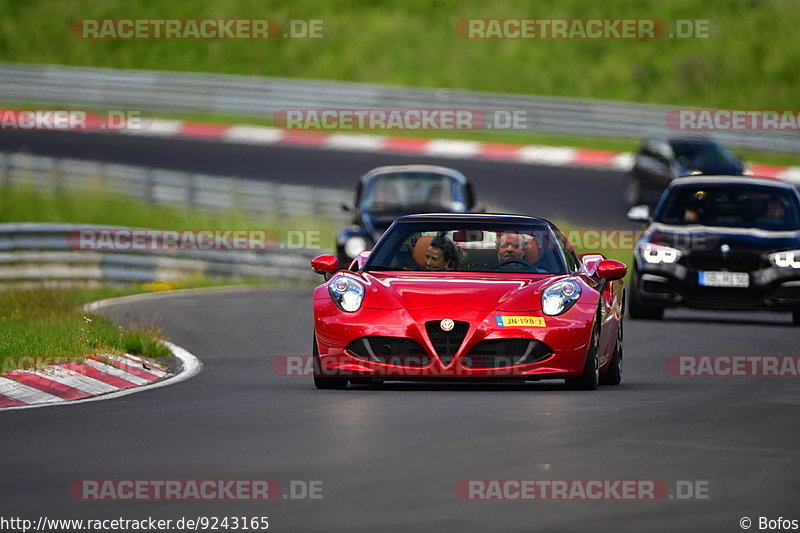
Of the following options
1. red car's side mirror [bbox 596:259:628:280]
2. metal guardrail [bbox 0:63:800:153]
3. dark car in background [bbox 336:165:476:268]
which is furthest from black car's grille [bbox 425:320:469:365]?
metal guardrail [bbox 0:63:800:153]

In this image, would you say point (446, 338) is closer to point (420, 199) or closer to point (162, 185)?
point (420, 199)

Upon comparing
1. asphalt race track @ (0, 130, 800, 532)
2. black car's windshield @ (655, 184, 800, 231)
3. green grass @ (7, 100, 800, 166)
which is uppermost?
green grass @ (7, 100, 800, 166)

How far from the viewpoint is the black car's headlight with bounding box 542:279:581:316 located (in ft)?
39.1

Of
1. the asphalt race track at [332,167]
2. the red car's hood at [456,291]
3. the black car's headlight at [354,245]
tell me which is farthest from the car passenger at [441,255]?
the asphalt race track at [332,167]

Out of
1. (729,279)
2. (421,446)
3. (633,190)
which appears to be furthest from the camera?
(633,190)

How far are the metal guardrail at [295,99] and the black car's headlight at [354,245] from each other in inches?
664

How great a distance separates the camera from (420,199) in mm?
24172

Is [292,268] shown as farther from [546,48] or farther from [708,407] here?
[546,48]

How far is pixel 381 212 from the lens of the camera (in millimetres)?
22781

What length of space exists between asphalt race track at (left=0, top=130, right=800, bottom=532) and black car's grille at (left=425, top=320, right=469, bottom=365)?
271mm

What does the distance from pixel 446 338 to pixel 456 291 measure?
0.38 meters

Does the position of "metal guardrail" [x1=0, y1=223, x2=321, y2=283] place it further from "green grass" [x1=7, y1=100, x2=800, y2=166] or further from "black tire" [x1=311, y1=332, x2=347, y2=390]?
"green grass" [x1=7, y1=100, x2=800, y2=166]

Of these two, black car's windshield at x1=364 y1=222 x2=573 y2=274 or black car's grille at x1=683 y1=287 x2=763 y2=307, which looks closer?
black car's windshield at x1=364 y1=222 x2=573 y2=274

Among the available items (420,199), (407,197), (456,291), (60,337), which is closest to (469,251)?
(456,291)
